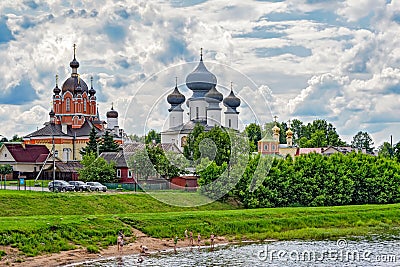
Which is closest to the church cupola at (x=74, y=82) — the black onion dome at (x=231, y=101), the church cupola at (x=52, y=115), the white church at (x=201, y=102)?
the church cupola at (x=52, y=115)

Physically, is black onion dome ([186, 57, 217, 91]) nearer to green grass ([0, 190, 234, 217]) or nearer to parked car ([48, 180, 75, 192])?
green grass ([0, 190, 234, 217])

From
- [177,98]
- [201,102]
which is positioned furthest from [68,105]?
[201,102]

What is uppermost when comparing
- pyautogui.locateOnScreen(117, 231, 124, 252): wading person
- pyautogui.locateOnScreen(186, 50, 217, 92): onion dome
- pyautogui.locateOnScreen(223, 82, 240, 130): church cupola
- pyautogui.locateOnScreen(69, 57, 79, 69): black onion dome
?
pyautogui.locateOnScreen(69, 57, 79, 69): black onion dome

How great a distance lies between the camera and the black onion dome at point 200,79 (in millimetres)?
82188

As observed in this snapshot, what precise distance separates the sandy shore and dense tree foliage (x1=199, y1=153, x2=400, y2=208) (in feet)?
46.0

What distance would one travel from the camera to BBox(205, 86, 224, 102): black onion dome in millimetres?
83375

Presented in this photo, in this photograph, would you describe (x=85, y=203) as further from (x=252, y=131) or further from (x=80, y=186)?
(x=252, y=131)

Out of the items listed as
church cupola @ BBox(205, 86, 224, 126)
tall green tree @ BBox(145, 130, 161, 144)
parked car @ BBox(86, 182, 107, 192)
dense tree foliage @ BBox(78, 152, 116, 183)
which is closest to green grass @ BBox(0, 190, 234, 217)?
tall green tree @ BBox(145, 130, 161, 144)

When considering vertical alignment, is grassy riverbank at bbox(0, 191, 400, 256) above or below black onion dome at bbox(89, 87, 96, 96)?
below

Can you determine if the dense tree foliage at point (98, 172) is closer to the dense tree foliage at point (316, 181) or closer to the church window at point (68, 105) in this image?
the dense tree foliage at point (316, 181)

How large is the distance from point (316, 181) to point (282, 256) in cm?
2430

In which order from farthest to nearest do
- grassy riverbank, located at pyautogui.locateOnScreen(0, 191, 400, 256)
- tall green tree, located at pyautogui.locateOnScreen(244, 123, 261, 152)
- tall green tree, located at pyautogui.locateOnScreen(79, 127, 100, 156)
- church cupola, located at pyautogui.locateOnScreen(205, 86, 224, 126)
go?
church cupola, located at pyautogui.locateOnScreen(205, 86, 224, 126)
tall green tree, located at pyautogui.locateOnScreen(79, 127, 100, 156)
tall green tree, located at pyautogui.locateOnScreen(244, 123, 261, 152)
grassy riverbank, located at pyautogui.locateOnScreen(0, 191, 400, 256)
